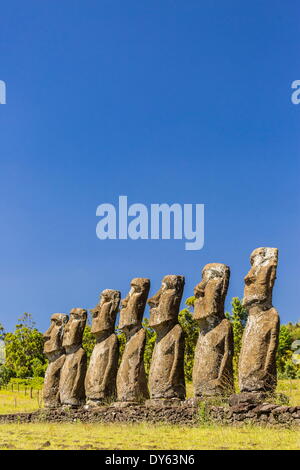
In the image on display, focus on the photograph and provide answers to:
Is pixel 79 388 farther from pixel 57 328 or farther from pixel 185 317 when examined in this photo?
pixel 185 317

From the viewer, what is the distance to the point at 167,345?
17594mm

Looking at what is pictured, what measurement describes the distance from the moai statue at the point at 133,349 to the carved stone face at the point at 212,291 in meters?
2.91

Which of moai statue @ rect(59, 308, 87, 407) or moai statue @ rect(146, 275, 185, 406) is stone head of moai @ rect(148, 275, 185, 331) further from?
moai statue @ rect(59, 308, 87, 407)

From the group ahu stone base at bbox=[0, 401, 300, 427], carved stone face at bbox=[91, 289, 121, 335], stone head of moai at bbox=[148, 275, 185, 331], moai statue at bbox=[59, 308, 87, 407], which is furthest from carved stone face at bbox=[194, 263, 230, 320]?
moai statue at bbox=[59, 308, 87, 407]

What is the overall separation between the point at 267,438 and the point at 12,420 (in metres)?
11.5

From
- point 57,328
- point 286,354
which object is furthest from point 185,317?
point 57,328

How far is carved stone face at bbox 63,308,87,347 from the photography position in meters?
21.9

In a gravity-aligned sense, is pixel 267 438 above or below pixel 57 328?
below

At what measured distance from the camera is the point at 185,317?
34250mm

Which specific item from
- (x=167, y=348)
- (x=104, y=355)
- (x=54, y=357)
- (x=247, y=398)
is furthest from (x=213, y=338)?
(x=54, y=357)

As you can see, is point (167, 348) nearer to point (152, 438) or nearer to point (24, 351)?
point (152, 438)

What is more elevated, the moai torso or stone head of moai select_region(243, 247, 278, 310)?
stone head of moai select_region(243, 247, 278, 310)

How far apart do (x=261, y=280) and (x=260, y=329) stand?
1161 mm
